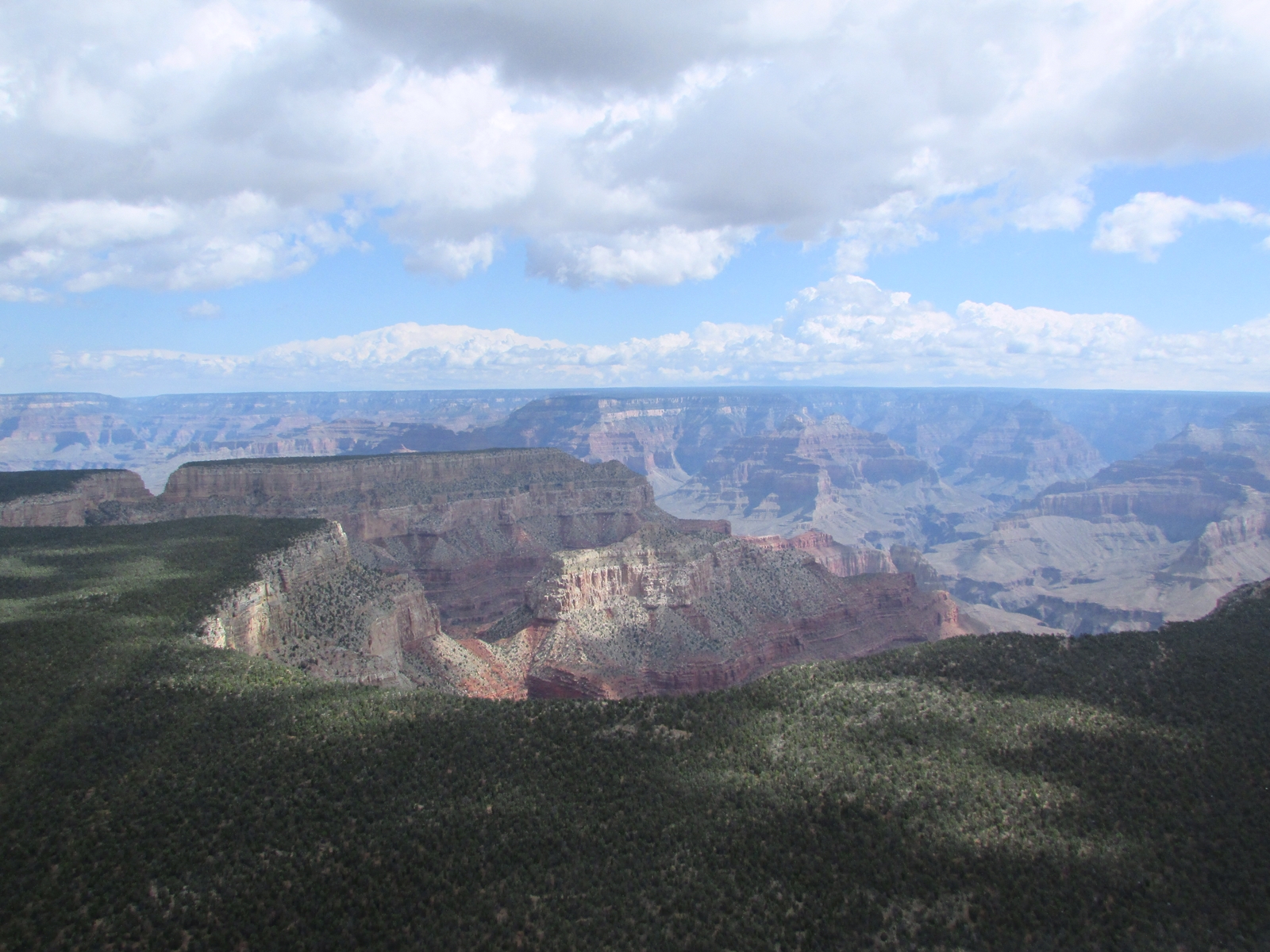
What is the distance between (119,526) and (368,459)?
103ft

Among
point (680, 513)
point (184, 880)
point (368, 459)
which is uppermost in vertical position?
point (368, 459)

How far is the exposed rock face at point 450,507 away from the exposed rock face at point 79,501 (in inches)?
147

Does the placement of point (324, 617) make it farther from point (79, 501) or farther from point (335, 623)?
point (79, 501)

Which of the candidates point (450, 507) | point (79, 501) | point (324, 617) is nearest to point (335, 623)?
point (324, 617)

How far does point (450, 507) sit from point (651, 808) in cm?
6357

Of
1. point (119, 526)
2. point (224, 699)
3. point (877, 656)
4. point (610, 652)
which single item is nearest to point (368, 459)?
point (119, 526)

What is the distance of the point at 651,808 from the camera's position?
68.0 feet

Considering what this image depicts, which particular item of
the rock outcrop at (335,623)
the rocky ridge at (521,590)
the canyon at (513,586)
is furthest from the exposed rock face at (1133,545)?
the rock outcrop at (335,623)

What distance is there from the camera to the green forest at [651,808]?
55.0 ft

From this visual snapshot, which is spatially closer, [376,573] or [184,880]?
[184,880]

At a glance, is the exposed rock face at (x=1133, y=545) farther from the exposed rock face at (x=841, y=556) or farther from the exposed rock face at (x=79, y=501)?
the exposed rock face at (x=79, y=501)

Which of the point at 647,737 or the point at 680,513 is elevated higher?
the point at 647,737

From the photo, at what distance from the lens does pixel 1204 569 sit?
104 m

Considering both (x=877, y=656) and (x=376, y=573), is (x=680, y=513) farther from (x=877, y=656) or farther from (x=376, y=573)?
(x=877, y=656)
